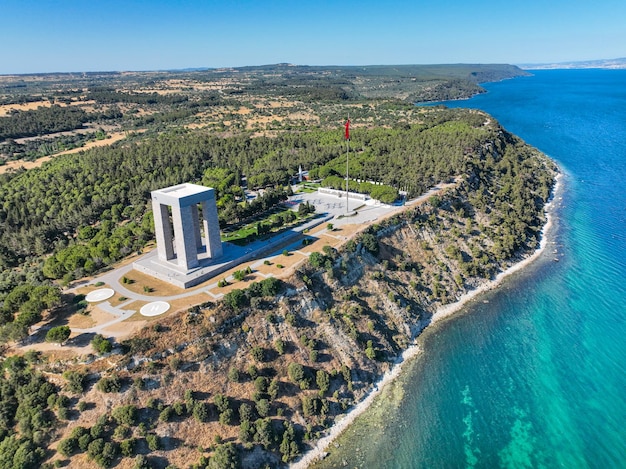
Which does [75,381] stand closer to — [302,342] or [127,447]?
[127,447]

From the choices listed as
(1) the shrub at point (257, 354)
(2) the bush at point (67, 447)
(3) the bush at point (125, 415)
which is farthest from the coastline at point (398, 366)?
(2) the bush at point (67, 447)

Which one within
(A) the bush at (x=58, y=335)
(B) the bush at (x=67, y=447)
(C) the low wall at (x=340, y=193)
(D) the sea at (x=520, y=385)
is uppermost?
(C) the low wall at (x=340, y=193)

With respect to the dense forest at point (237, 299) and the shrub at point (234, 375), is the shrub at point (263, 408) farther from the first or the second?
the shrub at point (234, 375)

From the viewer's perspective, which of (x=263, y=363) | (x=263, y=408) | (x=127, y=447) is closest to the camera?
(x=127, y=447)

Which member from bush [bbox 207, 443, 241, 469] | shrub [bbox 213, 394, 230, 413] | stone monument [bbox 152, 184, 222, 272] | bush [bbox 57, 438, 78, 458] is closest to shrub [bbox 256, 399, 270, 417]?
shrub [bbox 213, 394, 230, 413]

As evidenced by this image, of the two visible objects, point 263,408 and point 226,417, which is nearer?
point 226,417

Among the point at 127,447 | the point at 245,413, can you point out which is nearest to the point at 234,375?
the point at 245,413

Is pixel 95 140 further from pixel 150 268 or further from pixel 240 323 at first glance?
pixel 240 323

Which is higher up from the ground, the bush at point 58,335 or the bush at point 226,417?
the bush at point 58,335
